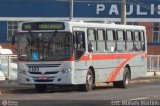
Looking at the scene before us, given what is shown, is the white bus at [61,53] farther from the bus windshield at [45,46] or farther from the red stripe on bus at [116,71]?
the red stripe on bus at [116,71]

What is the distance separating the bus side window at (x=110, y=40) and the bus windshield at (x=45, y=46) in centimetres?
359

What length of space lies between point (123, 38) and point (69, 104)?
11.3 meters

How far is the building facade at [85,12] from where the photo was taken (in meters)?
80.0

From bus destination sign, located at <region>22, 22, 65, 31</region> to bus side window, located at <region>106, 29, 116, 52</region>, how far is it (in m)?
3.63

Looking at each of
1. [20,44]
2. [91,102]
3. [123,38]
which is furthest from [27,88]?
[91,102]

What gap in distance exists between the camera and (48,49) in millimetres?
24906

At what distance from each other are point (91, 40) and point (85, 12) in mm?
54618

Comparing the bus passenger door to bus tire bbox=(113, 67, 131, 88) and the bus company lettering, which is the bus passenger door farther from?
the bus company lettering

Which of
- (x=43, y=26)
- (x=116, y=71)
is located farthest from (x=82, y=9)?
(x=43, y=26)

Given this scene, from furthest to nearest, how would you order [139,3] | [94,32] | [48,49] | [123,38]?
1. [139,3]
2. [123,38]
3. [94,32]
4. [48,49]

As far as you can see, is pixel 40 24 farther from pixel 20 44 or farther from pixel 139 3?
pixel 139 3

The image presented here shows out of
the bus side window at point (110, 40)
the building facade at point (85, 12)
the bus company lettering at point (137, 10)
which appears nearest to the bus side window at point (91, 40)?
the bus side window at point (110, 40)

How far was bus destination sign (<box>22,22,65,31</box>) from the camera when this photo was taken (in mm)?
24969

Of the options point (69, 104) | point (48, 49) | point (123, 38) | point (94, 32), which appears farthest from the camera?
point (123, 38)
